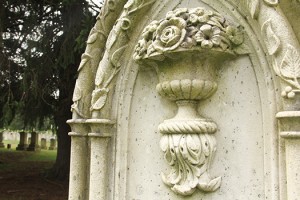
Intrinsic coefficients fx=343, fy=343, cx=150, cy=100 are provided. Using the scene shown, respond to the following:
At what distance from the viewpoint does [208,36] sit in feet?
6.98

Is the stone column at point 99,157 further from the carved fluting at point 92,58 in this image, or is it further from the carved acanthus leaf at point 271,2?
the carved acanthus leaf at point 271,2

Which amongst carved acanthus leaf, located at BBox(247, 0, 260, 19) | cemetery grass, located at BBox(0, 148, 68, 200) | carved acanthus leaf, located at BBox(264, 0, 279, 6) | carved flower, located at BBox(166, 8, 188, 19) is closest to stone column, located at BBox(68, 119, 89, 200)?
carved flower, located at BBox(166, 8, 188, 19)

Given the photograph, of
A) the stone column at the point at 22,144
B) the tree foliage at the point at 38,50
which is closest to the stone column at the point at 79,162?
the tree foliage at the point at 38,50

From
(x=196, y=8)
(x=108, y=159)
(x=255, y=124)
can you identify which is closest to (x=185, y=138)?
(x=255, y=124)

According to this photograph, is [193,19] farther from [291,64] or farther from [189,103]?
[291,64]

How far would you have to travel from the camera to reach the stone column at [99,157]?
2434 millimetres

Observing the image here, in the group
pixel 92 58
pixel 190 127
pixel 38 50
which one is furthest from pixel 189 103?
pixel 38 50

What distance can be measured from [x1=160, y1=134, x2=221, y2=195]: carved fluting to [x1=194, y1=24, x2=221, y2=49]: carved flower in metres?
0.58

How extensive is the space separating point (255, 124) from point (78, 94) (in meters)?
1.32

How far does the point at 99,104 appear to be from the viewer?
97.7 inches

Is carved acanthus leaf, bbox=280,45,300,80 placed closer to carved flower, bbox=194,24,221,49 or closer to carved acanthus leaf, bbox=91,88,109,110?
carved flower, bbox=194,24,221,49

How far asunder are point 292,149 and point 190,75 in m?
0.75

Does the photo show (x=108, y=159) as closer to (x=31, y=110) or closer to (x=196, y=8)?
(x=196, y=8)

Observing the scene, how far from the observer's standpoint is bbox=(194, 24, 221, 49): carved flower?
81.6 inches
